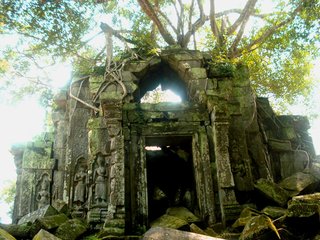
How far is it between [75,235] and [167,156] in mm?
3209

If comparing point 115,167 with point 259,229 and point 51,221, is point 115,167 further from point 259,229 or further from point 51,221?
point 259,229

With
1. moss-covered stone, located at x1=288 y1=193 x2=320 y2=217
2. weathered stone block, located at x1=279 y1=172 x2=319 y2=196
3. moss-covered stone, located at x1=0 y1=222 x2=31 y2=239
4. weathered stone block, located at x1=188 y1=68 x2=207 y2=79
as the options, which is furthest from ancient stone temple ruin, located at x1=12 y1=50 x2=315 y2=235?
moss-covered stone, located at x1=288 y1=193 x2=320 y2=217

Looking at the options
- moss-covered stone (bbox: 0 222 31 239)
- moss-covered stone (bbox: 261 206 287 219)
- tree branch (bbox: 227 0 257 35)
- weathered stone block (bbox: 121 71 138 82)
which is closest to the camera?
moss-covered stone (bbox: 261 206 287 219)

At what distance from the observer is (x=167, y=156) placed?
331 inches

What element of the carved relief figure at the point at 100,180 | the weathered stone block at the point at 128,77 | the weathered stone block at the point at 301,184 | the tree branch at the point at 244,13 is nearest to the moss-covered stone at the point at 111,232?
the carved relief figure at the point at 100,180

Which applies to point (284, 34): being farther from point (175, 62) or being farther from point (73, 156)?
point (73, 156)

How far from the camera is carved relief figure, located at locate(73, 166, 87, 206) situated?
7.47 m

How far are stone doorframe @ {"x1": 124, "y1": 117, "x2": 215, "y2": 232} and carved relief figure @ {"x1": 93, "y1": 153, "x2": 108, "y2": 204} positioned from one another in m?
0.56

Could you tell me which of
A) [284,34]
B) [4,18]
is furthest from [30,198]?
[284,34]

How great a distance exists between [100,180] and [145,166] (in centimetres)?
97

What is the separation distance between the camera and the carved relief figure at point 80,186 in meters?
7.47

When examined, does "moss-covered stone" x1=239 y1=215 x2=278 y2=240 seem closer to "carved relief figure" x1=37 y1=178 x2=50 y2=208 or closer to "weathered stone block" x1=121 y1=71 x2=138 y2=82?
"weathered stone block" x1=121 y1=71 x2=138 y2=82

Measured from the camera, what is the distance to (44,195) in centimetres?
838

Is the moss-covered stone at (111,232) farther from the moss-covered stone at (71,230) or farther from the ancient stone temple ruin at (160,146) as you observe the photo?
the moss-covered stone at (71,230)
